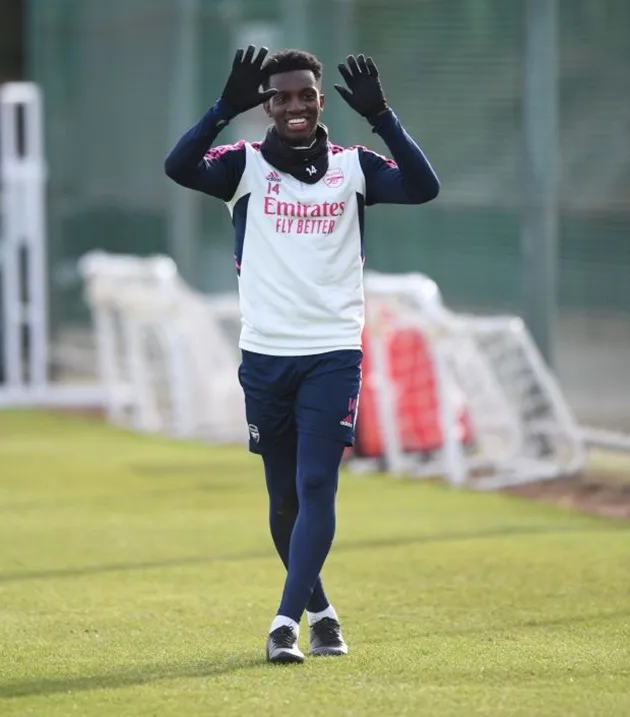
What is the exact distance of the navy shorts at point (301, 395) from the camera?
18.1 ft

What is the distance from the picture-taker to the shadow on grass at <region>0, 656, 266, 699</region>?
515 centimetres

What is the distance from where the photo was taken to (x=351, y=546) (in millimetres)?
8297

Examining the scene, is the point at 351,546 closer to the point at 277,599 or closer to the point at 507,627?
the point at 277,599

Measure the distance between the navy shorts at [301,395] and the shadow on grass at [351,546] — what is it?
6.78 ft

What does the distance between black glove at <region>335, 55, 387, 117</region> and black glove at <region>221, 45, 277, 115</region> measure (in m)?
0.24

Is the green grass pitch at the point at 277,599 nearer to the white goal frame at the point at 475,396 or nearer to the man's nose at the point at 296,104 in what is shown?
the white goal frame at the point at 475,396

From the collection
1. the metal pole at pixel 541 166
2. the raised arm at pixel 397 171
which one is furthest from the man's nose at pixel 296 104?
the metal pole at pixel 541 166

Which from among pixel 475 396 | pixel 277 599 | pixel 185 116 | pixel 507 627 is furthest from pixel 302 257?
pixel 185 116

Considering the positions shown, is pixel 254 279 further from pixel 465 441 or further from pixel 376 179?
pixel 465 441

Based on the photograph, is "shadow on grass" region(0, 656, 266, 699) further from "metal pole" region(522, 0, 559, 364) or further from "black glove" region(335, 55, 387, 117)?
"metal pole" region(522, 0, 559, 364)

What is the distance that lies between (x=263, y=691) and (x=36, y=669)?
2.67ft

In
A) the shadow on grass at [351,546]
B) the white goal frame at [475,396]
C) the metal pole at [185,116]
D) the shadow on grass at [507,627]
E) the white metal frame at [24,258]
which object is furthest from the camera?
the metal pole at [185,116]

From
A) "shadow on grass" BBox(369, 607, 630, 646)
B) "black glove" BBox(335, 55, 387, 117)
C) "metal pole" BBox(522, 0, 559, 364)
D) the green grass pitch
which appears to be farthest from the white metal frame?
"black glove" BBox(335, 55, 387, 117)

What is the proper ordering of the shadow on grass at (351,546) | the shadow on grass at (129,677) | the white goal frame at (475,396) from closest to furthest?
the shadow on grass at (129,677) → the shadow on grass at (351,546) → the white goal frame at (475,396)
